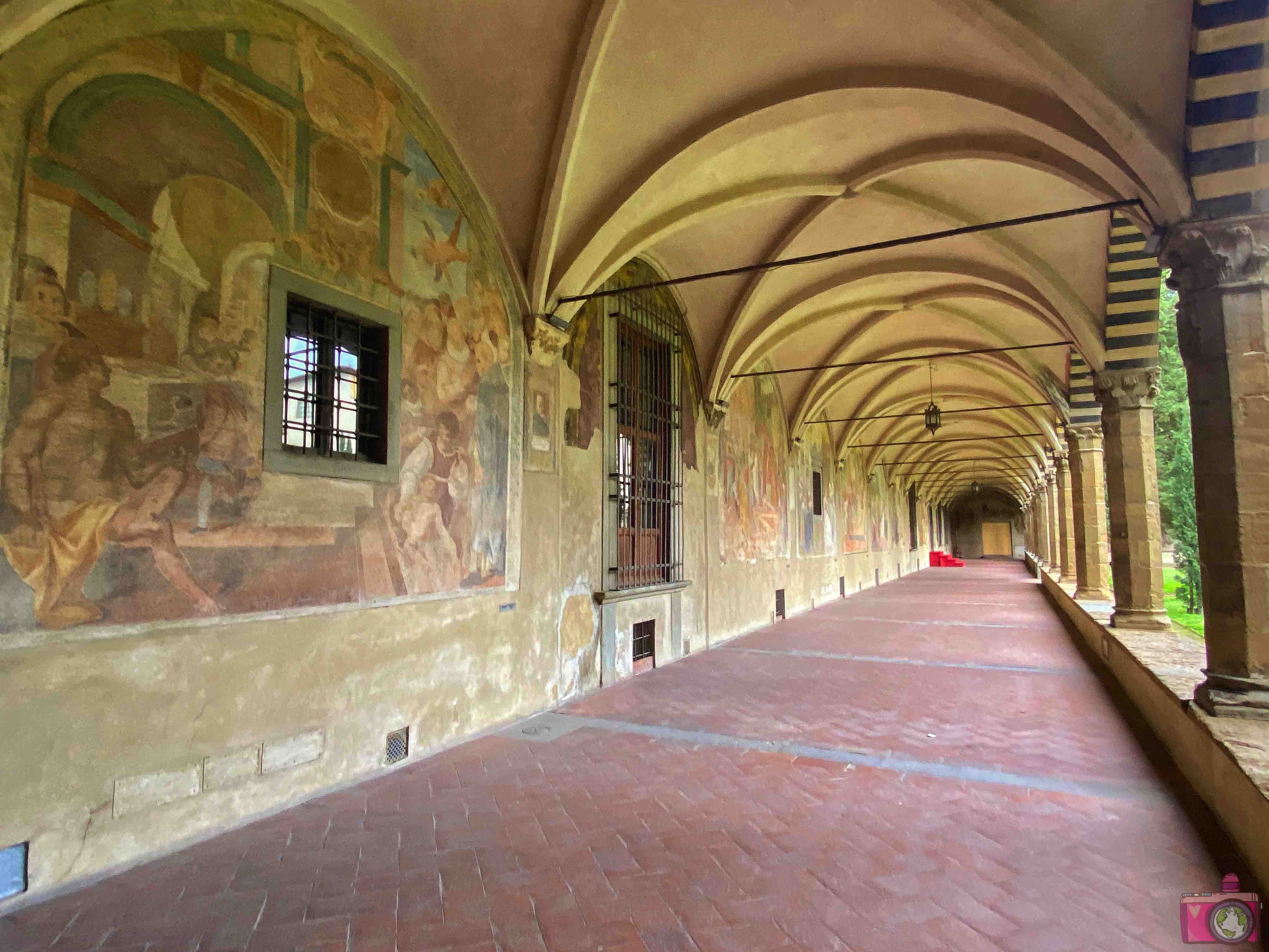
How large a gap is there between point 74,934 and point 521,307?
17.1 feet

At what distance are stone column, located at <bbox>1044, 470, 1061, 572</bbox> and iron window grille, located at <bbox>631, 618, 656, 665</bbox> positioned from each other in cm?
1595

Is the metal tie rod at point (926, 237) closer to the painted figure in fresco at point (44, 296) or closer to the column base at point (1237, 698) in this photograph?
the column base at point (1237, 698)

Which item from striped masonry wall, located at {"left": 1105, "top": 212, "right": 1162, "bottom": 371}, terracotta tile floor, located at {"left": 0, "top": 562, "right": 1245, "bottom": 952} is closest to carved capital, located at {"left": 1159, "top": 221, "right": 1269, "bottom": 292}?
terracotta tile floor, located at {"left": 0, "top": 562, "right": 1245, "bottom": 952}

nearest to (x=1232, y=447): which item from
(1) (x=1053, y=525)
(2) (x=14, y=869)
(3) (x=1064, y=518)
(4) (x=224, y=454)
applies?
(4) (x=224, y=454)

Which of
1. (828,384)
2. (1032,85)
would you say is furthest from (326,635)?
(828,384)

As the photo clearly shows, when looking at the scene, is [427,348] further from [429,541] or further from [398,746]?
[398,746]

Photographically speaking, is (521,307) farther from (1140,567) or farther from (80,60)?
(1140,567)

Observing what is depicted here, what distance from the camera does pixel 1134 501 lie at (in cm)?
798

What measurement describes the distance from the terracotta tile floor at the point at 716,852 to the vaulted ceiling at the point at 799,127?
378 centimetres

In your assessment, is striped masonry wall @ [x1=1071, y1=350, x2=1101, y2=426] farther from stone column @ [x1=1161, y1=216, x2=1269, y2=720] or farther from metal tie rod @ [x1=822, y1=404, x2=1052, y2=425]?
stone column @ [x1=1161, y1=216, x2=1269, y2=720]

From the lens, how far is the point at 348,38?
484 cm

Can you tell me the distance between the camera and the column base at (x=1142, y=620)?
26.0 ft

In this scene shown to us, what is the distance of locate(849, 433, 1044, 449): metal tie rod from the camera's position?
18.6 m

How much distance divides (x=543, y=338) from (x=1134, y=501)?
6937mm
